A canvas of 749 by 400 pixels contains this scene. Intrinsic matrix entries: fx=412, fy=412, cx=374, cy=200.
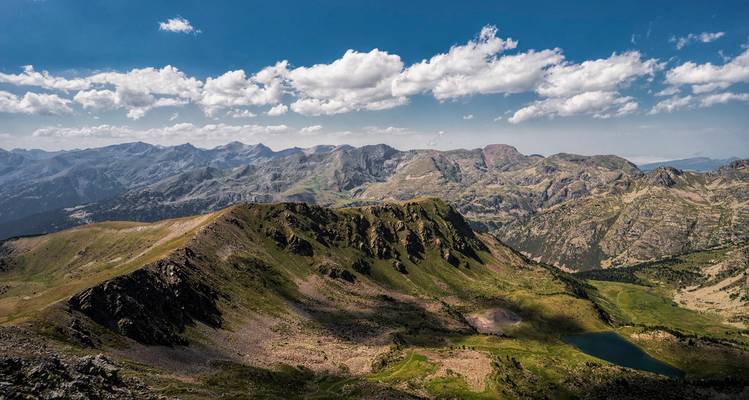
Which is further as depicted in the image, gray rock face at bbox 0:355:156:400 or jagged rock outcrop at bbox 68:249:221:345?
jagged rock outcrop at bbox 68:249:221:345

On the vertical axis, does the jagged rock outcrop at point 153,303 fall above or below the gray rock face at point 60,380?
below

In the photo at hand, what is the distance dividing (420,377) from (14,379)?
126305mm

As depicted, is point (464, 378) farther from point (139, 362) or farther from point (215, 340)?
point (139, 362)

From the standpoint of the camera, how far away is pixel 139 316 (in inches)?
5541

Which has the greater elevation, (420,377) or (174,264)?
(174,264)

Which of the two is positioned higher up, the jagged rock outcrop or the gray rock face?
the gray rock face

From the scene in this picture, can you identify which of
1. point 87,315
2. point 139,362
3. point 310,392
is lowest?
point 310,392

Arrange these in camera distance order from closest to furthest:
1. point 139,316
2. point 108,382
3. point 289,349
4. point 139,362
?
1. point 108,382
2. point 139,362
3. point 139,316
4. point 289,349

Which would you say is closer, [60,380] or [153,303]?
[60,380]

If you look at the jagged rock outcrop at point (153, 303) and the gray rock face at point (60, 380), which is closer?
the gray rock face at point (60, 380)

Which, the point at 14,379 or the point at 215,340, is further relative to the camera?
the point at 215,340

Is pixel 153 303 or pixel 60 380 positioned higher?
pixel 60 380

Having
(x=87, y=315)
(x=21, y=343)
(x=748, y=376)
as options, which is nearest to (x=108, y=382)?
(x=21, y=343)

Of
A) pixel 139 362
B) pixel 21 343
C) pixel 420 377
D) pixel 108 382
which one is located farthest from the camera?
pixel 420 377
